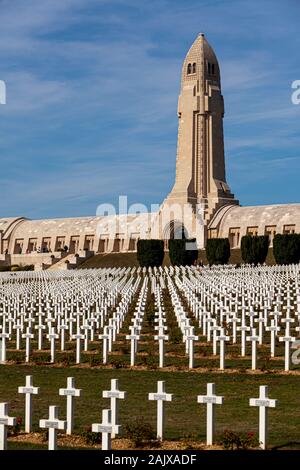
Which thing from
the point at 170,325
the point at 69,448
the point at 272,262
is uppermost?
the point at 272,262

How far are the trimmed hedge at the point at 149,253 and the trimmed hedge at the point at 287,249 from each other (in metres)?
8.51

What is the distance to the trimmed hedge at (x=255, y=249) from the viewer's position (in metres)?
52.5

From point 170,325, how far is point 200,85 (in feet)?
204

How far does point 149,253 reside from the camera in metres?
55.8

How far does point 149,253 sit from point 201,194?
2390 cm

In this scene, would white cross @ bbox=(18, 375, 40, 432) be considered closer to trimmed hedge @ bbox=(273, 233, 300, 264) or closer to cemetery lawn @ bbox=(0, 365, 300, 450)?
cemetery lawn @ bbox=(0, 365, 300, 450)

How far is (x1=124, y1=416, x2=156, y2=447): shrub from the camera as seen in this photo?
8.52m

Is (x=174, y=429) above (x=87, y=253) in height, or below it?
below

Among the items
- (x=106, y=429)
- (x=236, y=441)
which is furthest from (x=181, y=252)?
(x=106, y=429)

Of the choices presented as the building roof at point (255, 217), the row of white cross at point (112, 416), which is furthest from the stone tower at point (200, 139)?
the row of white cross at point (112, 416)

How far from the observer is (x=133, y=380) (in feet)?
43.2

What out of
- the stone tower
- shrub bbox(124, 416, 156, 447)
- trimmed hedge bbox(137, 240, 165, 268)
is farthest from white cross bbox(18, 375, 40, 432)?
the stone tower
